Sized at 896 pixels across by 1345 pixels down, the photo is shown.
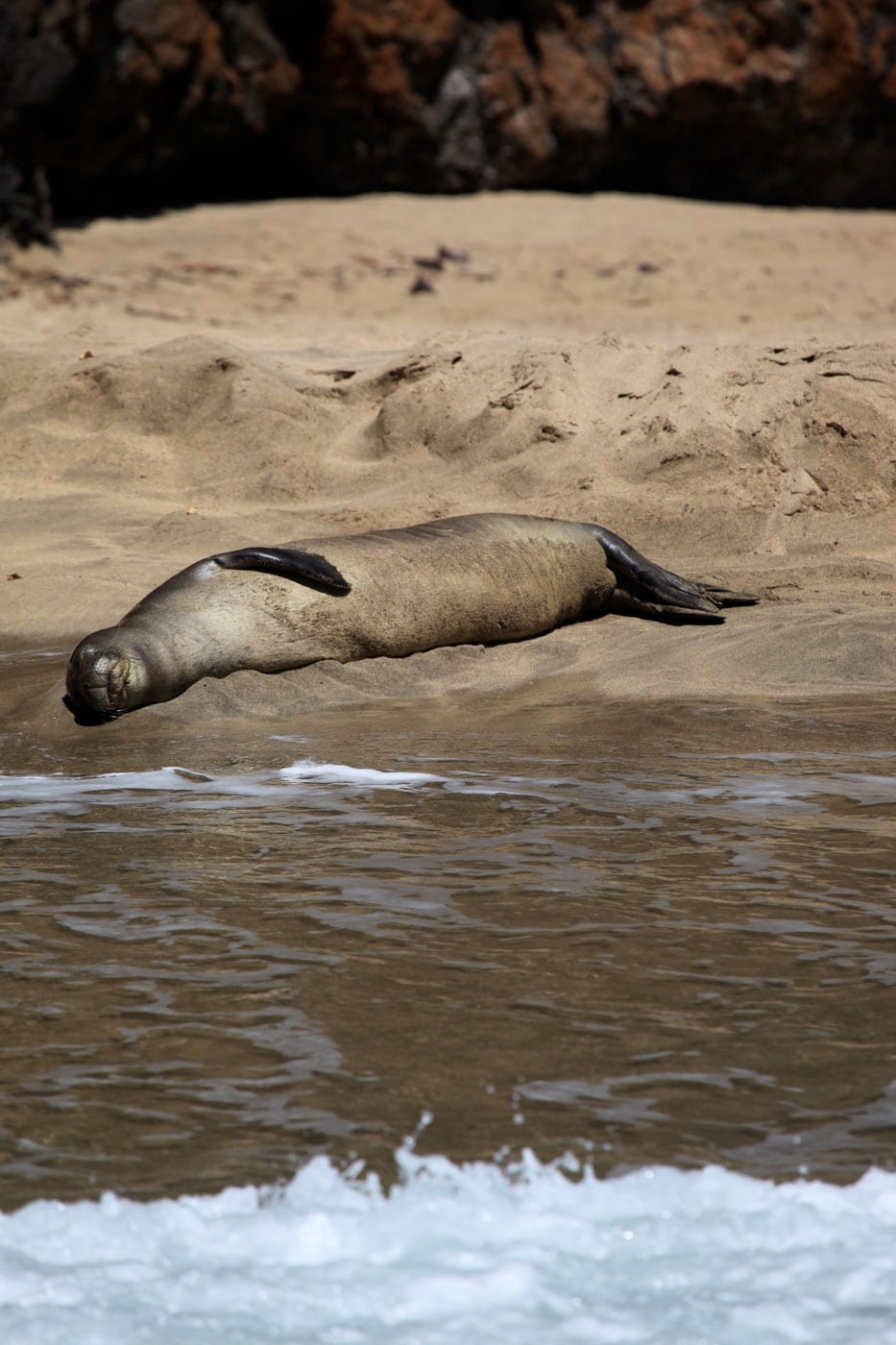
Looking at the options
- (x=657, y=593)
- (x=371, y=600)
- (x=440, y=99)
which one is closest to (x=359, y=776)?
(x=371, y=600)

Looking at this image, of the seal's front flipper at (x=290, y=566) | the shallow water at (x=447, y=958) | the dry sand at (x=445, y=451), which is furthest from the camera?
the dry sand at (x=445, y=451)

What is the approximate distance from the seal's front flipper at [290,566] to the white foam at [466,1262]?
327cm

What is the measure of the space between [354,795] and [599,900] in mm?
961

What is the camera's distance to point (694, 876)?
3150 millimetres

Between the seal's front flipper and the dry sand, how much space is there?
0.97 ft

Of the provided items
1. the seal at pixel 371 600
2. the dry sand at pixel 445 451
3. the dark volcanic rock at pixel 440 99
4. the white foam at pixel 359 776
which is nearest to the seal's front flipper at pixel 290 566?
the seal at pixel 371 600

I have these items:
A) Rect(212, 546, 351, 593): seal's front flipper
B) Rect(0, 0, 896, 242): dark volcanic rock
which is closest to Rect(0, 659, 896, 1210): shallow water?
Rect(212, 546, 351, 593): seal's front flipper

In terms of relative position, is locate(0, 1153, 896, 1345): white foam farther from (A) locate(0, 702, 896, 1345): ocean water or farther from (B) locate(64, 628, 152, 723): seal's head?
(B) locate(64, 628, 152, 723): seal's head

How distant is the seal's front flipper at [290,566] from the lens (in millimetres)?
5160

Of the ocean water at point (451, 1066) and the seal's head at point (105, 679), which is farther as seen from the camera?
the seal's head at point (105, 679)

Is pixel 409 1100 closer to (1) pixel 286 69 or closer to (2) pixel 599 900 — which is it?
(2) pixel 599 900

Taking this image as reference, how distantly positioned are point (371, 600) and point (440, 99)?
8924 millimetres

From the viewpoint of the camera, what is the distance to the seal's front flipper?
5160 millimetres

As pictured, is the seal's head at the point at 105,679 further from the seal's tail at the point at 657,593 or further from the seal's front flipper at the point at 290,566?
the seal's tail at the point at 657,593
